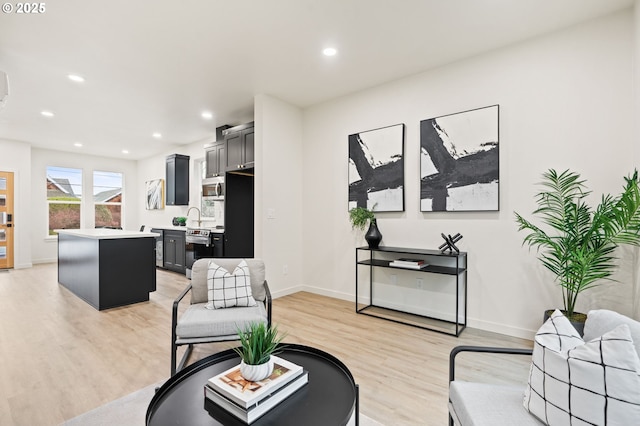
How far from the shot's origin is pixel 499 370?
2.30 meters

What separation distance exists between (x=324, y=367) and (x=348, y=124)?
3.34m

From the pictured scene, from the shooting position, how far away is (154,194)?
8.05 metres

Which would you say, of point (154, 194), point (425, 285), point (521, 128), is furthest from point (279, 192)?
point (154, 194)

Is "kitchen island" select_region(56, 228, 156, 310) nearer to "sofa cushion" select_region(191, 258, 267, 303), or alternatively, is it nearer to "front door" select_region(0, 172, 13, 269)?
"sofa cushion" select_region(191, 258, 267, 303)

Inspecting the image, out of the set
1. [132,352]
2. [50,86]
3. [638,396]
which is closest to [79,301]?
[132,352]

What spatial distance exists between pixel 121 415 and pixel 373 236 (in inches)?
109

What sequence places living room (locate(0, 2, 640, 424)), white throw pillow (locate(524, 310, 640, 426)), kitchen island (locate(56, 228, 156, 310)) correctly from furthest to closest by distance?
kitchen island (locate(56, 228, 156, 310))
living room (locate(0, 2, 640, 424))
white throw pillow (locate(524, 310, 640, 426))

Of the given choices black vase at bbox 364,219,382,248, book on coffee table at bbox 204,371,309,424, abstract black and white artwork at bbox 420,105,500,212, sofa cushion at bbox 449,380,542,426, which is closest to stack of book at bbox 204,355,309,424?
book on coffee table at bbox 204,371,309,424

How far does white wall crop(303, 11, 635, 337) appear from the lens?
253 centimetres

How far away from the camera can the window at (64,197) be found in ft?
24.6

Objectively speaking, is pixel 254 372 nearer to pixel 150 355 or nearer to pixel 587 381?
pixel 587 381

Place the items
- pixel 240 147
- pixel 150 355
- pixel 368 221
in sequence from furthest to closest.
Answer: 1. pixel 240 147
2. pixel 368 221
3. pixel 150 355

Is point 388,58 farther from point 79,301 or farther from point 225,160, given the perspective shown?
point 79,301

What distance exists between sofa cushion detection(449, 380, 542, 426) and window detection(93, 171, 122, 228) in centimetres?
958
